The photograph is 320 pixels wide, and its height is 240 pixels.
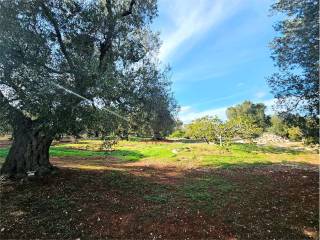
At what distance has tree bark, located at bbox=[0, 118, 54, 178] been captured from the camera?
1661cm

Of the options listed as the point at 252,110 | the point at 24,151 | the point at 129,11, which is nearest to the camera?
the point at 24,151

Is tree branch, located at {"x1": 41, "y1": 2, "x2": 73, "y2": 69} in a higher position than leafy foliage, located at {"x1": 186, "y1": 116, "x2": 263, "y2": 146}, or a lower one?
higher

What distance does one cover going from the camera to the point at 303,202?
14391 mm

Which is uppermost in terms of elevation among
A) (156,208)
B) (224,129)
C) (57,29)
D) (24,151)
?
(57,29)

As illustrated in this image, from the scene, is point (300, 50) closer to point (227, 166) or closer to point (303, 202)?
point (303, 202)

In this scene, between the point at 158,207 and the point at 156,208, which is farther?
the point at 158,207

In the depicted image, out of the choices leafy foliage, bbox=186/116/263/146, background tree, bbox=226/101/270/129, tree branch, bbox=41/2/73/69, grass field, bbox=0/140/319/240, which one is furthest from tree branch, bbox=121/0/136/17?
background tree, bbox=226/101/270/129

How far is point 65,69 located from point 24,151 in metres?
5.64

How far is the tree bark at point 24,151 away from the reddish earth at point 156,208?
98cm

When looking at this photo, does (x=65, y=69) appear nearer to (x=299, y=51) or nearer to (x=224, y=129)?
(x=299, y=51)

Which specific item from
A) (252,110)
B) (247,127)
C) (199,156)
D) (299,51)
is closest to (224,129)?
(247,127)

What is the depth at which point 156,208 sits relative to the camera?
13031 mm

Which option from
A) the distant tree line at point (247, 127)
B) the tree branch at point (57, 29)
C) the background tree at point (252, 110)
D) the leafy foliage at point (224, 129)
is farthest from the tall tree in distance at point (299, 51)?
the background tree at point (252, 110)

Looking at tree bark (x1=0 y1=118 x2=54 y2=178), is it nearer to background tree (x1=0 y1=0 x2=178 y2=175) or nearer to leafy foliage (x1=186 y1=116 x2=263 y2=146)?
background tree (x1=0 y1=0 x2=178 y2=175)
